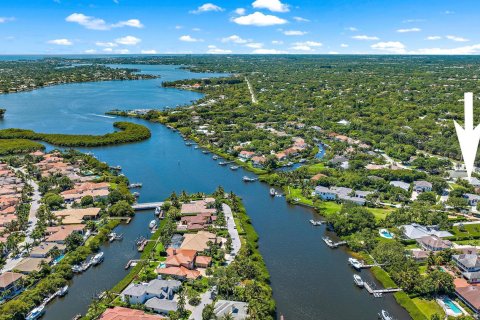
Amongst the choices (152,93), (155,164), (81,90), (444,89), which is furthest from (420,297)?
(81,90)

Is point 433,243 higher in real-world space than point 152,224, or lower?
higher

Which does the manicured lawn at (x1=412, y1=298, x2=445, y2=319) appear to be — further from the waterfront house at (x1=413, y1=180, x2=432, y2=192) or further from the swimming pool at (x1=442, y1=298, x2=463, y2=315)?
the waterfront house at (x1=413, y1=180, x2=432, y2=192)

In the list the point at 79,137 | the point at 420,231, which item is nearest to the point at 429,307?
the point at 420,231

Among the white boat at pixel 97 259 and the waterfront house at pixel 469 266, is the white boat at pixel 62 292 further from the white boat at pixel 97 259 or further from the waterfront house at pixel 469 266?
the waterfront house at pixel 469 266

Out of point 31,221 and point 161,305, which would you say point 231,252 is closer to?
point 161,305

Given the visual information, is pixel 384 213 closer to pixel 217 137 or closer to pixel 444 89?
pixel 217 137

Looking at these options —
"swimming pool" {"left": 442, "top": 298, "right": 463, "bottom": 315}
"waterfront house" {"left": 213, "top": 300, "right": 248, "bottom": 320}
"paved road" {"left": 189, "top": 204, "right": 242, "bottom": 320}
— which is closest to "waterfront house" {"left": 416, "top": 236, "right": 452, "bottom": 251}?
"swimming pool" {"left": 442, "top": 298, "right": 463, "bottom": 315}
